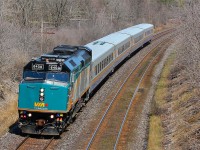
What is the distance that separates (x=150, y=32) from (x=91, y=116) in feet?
112

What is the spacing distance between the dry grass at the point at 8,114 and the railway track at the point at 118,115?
15.1ft

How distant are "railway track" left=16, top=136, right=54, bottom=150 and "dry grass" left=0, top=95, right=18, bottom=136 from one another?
1729 millimetres

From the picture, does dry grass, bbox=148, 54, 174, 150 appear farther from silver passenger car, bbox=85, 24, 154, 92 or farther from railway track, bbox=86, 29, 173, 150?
silver passenger car, bbox=85, 24, 154, 92

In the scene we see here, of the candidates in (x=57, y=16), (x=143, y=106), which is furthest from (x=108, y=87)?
(x=57, y=16)

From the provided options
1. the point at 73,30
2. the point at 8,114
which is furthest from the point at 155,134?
the point at 73,30

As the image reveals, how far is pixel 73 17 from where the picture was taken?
54.4m

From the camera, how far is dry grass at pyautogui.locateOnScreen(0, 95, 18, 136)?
19559 mm

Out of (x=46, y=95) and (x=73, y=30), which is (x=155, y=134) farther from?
(x=73, y=30)

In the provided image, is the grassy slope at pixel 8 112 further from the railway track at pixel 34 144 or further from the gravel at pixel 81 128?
the railway track at pixel 34 144

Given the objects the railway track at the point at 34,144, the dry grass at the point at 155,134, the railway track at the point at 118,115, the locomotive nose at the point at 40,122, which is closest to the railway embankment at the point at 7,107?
the railway track at the point at 34,144

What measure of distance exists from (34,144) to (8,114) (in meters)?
4.99

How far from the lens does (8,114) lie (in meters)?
21.7

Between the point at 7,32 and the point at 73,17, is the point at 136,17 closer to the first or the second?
the point at 73,17

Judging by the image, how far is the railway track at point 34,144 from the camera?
17.0 meters
